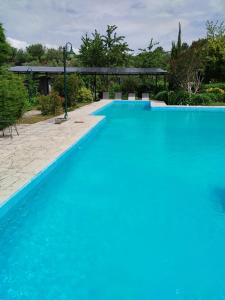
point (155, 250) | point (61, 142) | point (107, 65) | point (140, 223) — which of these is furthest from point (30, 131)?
point (107, 65)

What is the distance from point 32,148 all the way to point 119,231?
433 cm

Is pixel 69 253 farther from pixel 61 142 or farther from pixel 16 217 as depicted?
pixel 61 142

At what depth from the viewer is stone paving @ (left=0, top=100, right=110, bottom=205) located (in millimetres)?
5774

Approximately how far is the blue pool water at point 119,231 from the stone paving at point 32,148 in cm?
31

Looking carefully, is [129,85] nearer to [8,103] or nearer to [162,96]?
[162,96]

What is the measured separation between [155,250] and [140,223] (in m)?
0.78

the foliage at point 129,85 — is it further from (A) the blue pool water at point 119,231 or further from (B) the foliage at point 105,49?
(A) the blue pool water at point 119,231

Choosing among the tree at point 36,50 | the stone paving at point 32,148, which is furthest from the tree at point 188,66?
the tree at point 36,50

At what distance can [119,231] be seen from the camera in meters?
4.70

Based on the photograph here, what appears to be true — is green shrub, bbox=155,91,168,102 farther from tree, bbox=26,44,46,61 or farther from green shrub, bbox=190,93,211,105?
tree, bbox=26,44,46,61

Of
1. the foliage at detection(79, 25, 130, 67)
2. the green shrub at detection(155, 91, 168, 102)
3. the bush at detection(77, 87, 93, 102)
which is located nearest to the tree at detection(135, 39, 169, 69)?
the foliage at detection(79, 25, 130, 67)

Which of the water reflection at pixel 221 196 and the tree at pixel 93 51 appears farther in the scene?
the tree at pixel 93 51

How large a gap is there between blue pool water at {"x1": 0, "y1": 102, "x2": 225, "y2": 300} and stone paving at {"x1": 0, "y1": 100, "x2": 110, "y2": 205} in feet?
1.00

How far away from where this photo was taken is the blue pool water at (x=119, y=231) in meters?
3.49
